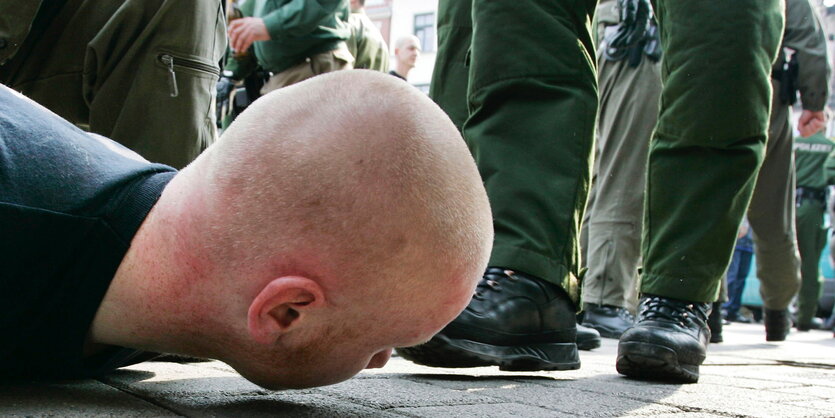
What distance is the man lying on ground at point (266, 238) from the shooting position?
1.17 m

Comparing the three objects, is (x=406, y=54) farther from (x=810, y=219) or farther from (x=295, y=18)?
(x=810, y=219)

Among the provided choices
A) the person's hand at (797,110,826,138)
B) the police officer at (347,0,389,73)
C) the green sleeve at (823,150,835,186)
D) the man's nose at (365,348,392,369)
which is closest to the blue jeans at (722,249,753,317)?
the green sleeve at (823,150,835,186)

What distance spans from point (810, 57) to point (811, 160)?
3.59 metres

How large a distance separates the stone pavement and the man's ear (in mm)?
150

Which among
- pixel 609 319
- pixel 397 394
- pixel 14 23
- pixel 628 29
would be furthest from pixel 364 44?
Answer: pixel 397 394

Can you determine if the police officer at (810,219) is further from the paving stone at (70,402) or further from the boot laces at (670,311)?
the paving stone at (70,402)

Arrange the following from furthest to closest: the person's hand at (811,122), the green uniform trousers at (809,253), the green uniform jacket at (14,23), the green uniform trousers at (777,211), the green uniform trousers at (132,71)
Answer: the green uniform trousers at (809,253), the person's hand at (811,122), the green uniform trousers at (777,211), the green uniform trousers at (132,71), the green uniform jacket at (14,23)

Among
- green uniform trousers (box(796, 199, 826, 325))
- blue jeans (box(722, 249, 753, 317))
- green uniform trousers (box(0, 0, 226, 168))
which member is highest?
green uniform trousers (box(0, 0, 226, 168))

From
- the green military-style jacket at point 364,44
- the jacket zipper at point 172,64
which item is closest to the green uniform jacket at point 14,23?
the jacket zipper at point 172,64

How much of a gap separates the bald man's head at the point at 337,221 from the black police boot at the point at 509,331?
1.85 ft

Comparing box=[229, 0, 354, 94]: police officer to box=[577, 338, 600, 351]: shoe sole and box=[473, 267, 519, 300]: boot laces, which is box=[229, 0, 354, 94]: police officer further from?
box=[473, 267, 519, 300]: boot laces

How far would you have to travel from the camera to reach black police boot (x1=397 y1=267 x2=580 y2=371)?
72.4 inches

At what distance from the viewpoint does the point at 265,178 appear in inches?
46.6

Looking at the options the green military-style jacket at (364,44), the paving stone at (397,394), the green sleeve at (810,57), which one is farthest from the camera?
the green military-style jacket at (364,44)
